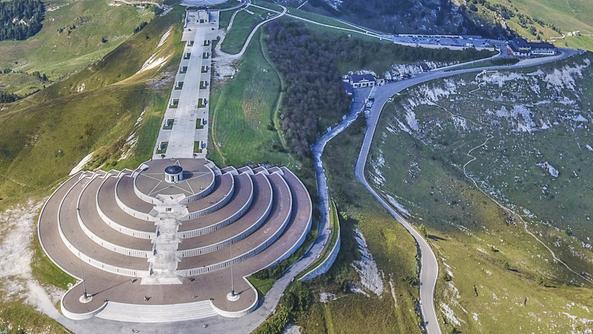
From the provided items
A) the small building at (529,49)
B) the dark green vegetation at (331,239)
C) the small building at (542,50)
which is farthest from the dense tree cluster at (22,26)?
the small building at (542,50)

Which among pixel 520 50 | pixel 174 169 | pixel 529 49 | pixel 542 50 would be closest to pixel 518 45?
pixel 529 49

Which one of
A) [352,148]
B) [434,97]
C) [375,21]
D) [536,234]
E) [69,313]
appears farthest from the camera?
[375,21]

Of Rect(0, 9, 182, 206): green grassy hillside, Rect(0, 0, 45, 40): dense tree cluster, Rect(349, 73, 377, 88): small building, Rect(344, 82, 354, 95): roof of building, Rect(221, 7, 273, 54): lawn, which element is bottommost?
Rect(0, 0, 45, 40): dense tree cluster

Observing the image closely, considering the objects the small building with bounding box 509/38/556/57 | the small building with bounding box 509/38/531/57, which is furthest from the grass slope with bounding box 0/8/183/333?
the small building with bounding box 509/38/556/57

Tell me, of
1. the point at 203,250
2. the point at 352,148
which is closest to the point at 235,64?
the point at 352,148

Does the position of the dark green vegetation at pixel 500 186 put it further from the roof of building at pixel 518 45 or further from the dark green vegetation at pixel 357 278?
the roof of building at pixel 518 45

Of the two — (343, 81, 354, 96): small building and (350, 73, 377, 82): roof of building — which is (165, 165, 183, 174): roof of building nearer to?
(343, 81, 354, 96): small building

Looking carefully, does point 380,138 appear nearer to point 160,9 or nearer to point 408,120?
point 408,120
